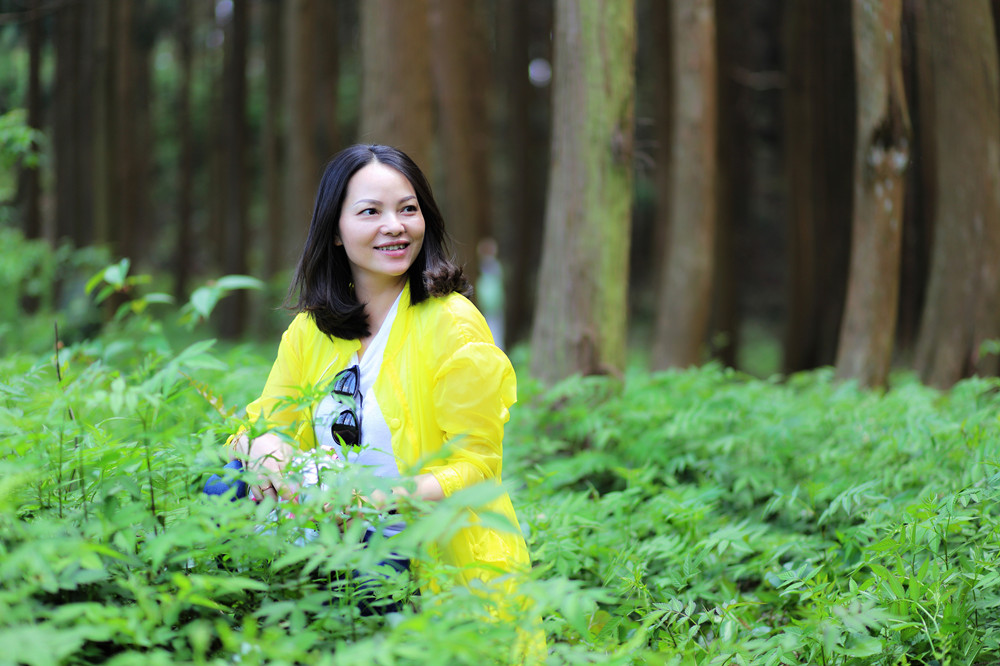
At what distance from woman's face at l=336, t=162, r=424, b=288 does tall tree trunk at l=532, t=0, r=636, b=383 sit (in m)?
3.27

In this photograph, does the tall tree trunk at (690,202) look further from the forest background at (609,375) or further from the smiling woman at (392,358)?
the smiling woman at (392,358)

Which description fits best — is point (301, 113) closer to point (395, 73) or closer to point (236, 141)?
point (236, 141)

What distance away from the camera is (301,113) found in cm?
1352

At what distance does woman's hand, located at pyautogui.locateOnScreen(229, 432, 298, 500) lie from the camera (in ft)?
7.02

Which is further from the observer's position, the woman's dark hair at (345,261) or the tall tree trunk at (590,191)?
the tall tree trunk at (590,191)

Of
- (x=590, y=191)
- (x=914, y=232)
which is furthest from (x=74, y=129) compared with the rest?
(x=914, y=232)

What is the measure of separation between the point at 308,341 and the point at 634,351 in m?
16.4

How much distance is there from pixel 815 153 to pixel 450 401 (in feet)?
37.4

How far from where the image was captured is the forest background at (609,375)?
2.05 metres

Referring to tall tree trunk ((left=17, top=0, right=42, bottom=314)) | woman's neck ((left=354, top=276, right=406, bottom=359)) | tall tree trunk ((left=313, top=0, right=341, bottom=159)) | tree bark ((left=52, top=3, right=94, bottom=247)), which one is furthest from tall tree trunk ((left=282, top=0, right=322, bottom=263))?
woman's neck ((left=354, top=276, right=406, bottom=359))

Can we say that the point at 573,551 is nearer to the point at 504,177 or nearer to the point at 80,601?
the point at 80,601

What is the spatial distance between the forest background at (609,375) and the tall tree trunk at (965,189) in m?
0.02

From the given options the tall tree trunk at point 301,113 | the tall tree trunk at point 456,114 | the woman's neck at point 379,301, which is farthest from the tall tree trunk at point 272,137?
the woman's neck at point 379,301

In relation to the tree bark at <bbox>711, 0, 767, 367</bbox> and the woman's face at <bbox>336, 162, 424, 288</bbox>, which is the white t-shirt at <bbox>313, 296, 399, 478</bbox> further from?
the tree bark at <bbox>711, 0, 767, 367</bbox>
